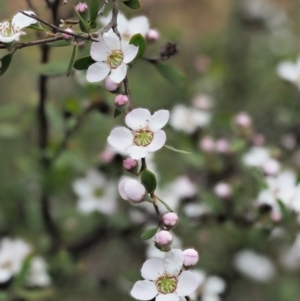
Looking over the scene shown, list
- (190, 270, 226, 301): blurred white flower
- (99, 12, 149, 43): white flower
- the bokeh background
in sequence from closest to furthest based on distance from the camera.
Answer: (99, 12, 149, 43): white flower
(190, 270, 226, 301): blurred white flower
the bokeh background

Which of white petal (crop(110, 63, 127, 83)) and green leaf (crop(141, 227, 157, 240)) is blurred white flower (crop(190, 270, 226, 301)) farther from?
white petal (crop(110, 63, 127, 83))

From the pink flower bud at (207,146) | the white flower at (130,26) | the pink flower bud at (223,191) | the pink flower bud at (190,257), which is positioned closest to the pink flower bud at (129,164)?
the pink flower bud at (190,257)

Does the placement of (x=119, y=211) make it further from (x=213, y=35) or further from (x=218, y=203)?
(x=213, y=35)

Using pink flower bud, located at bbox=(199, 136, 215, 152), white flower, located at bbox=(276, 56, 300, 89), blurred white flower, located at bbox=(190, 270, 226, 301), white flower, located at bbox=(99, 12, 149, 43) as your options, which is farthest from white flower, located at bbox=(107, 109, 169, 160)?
white flower, located at bbox=(276, 56, 300, 89)

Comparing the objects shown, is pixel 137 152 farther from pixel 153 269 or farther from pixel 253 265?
pixel 253 265

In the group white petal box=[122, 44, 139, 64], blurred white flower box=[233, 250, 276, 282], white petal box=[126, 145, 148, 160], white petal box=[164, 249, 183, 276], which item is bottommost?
blurred white flower box=[233, 250, 276, 282]

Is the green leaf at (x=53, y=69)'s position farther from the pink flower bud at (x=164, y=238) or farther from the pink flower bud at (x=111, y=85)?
the pink flower bud at (x=164, y=238)

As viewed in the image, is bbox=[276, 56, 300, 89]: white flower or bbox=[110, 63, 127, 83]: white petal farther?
bbox=[276, 56, 300, 89]: white flower
